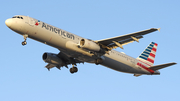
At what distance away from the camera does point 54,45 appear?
124ft

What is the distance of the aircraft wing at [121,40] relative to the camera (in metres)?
36.8

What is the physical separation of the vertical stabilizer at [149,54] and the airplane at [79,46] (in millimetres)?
2348

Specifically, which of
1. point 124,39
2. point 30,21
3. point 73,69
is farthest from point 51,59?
point 124,39

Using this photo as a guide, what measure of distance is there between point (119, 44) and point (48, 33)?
973 centimetres

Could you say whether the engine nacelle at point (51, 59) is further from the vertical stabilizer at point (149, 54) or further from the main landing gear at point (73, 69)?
the vertical stabilizer at point (149, 54)

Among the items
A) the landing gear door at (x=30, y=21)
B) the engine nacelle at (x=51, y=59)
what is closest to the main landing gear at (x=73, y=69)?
the engine nacelle at (x=51, y=59)

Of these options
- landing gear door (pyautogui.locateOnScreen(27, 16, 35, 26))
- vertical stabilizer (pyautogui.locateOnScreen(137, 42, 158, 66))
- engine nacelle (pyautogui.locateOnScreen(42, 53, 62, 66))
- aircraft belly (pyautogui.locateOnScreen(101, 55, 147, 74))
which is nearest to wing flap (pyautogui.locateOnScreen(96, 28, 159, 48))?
aircraft belly (pyautogui.locateOnScreen(101, 55, 147, 74))

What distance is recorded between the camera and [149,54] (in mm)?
51594

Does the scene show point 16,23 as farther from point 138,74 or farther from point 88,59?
point 138,74

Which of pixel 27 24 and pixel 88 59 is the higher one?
→ pixel 27 24

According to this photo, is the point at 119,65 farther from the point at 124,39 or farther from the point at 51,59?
the point at 51,59

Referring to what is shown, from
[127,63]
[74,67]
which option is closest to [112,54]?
[127,63]

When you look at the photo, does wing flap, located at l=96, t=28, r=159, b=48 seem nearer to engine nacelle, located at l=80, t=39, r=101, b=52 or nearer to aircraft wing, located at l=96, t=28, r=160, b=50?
aircraft wing, located at l=96, t=28, r=160, b=50

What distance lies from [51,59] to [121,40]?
11.9 metres
